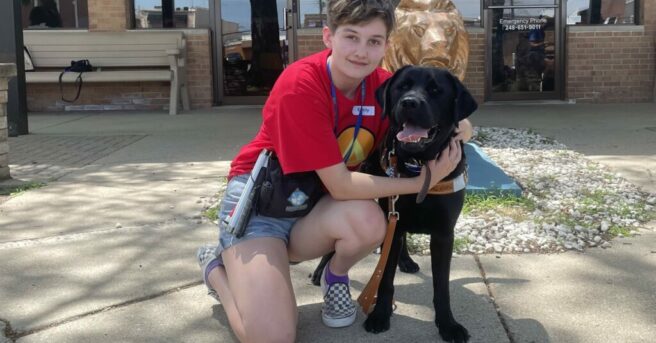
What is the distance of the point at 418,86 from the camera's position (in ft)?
8.64

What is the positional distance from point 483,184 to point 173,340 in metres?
2.86

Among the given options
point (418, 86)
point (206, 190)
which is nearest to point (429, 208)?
point (418, 86)

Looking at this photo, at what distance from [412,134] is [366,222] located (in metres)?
0.43

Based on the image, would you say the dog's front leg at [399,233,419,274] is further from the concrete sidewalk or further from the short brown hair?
the short brown hair

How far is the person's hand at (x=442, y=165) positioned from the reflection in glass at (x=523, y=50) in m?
8.74

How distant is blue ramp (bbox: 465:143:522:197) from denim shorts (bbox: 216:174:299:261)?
2299 millimetres

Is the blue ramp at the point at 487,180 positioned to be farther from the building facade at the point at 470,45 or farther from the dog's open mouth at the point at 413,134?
the building facade at the point at 470,45

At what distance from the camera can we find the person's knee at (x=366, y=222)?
9.00ft

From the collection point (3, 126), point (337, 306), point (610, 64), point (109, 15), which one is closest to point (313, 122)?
point (337, 306)

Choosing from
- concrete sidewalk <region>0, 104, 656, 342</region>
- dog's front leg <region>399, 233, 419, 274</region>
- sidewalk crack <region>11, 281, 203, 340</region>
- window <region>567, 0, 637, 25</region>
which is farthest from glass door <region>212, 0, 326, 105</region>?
sidewalk crack <region>11, 281, 203, 340</region>

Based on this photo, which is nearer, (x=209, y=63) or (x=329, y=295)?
(x=329, y=295)

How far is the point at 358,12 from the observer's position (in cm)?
270

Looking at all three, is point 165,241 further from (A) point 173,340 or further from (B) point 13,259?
(A) point 173,340

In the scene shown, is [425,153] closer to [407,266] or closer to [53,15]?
[407,266]
